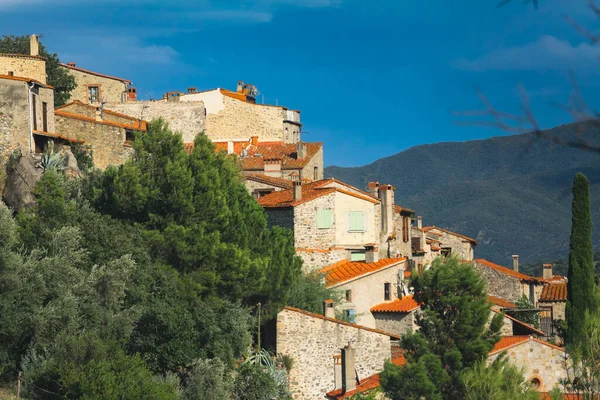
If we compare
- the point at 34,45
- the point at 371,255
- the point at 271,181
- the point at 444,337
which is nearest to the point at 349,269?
the point at 371,255

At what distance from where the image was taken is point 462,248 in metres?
58.1

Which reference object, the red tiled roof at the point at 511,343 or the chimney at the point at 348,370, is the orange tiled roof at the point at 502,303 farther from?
the chimney at the point at 348,370

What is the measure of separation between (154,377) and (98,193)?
275 inches

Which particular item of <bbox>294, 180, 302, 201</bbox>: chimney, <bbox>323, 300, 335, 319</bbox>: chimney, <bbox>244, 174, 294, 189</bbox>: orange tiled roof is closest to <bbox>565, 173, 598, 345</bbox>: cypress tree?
<bbox>323, 300, 335, 319</bbox>: chimney

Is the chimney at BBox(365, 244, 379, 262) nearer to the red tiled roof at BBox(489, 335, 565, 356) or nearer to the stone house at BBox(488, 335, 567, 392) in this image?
the red tiled roof at BBox(489, 335, 565, 356)

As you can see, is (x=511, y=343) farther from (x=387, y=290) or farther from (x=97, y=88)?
(x=97, y=88)

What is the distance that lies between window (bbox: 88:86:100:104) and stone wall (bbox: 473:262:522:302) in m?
21.6

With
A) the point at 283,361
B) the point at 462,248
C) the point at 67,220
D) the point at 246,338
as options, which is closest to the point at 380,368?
the point at 283,361

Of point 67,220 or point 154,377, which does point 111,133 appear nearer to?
point 67,220

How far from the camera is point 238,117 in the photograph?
5778 cm

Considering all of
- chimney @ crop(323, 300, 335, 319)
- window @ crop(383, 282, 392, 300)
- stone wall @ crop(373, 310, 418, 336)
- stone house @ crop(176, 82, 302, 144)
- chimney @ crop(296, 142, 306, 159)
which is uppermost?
stone house @ crop(176, 82, 302, 144)

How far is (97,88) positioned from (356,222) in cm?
2014

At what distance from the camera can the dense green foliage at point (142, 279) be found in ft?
82.6

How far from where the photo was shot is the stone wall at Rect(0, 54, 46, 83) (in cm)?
4056
